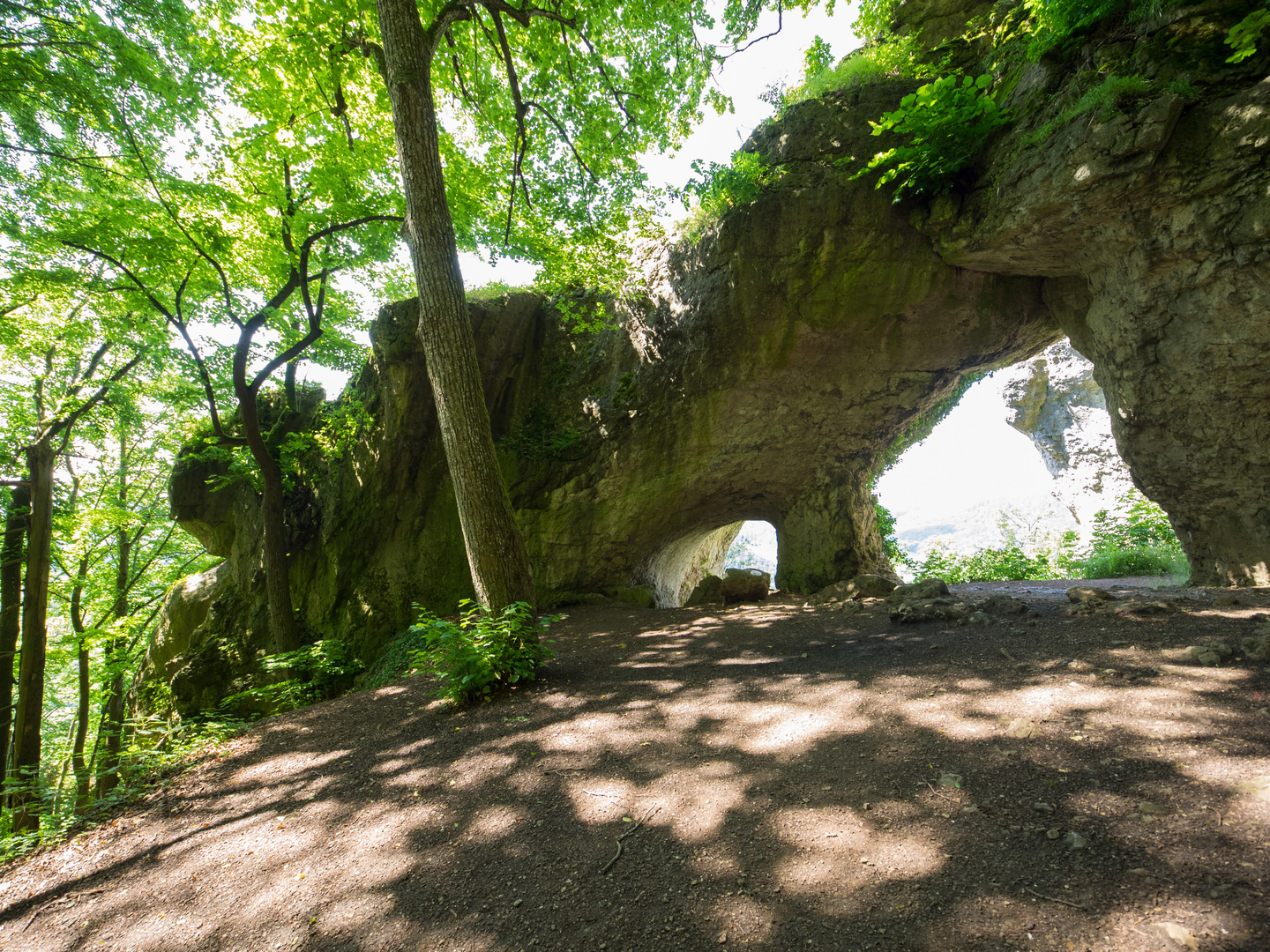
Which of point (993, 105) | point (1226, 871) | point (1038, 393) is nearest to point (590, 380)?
point (993, 105)

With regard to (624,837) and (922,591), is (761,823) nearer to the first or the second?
(624,837)

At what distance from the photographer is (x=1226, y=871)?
1.50 metres

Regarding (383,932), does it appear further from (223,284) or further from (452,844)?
(223,284)

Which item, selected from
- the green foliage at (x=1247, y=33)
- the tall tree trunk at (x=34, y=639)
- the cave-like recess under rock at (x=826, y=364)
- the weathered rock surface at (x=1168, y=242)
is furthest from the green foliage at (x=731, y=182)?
the tall tree trunk at (x=34, y=639)

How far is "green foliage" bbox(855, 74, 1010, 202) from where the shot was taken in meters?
5.92

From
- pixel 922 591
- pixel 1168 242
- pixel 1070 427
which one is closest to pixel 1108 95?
pixel 1168 242

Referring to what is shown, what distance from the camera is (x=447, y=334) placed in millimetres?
4832

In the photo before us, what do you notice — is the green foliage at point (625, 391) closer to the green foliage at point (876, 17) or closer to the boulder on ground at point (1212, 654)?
the green foliage at point (876, 17)

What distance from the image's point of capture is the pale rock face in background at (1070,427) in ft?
50.7

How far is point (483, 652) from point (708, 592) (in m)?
5.67

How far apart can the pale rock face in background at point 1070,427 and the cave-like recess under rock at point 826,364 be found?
10358 millimetres

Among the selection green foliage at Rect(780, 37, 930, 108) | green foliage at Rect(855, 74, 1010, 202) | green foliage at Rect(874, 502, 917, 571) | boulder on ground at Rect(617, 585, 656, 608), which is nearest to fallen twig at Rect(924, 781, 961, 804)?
green foliage at Rect(855, 74, 1010, 202)

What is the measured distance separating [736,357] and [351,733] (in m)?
7.17

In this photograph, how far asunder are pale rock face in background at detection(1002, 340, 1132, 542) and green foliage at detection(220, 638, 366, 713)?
19.1 metres
